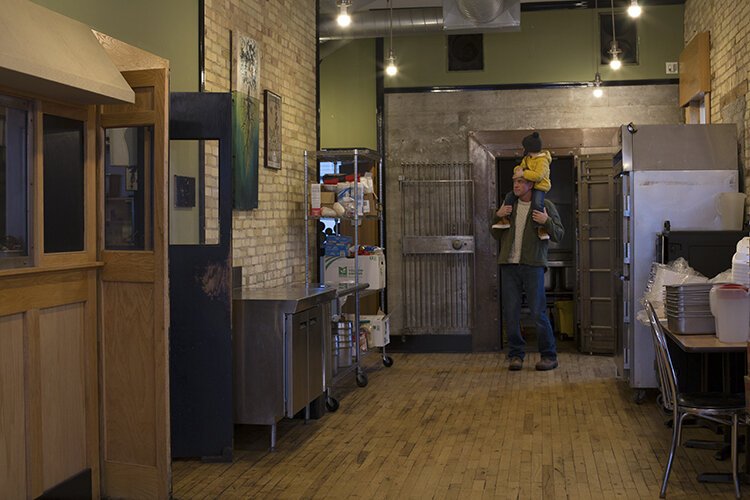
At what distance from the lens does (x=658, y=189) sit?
703cm

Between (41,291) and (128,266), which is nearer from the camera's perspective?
(41,291)

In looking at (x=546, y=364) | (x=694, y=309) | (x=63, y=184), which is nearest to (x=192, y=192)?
(x=63, y=184)

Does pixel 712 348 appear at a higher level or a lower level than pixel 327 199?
lower

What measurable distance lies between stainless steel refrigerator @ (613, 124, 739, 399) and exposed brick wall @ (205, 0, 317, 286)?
284 cm

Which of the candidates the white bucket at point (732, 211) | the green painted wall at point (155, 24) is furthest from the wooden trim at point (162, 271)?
the white bucket at point (732, 211)

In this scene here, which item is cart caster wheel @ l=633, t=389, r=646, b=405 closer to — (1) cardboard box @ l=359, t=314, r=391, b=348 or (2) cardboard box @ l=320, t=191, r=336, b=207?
(1) cardboard box @ l=359, t=314, r=391, b=348

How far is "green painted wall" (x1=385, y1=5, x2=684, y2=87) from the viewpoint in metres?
10.1

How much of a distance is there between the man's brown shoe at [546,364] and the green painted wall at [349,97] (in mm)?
3204

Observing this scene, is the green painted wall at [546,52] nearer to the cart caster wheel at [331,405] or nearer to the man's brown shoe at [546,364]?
the man's brown shoe at [546,364]

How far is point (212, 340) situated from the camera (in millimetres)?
5359

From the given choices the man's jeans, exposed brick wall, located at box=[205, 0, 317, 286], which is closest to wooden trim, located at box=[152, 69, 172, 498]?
exposed brick wall, located at box=[205, 0, 317, 286]

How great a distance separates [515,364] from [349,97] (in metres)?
3.73

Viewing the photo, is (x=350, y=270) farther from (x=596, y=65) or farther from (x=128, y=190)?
(x=128, y=190)

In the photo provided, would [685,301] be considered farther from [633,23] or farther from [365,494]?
[633,23]
